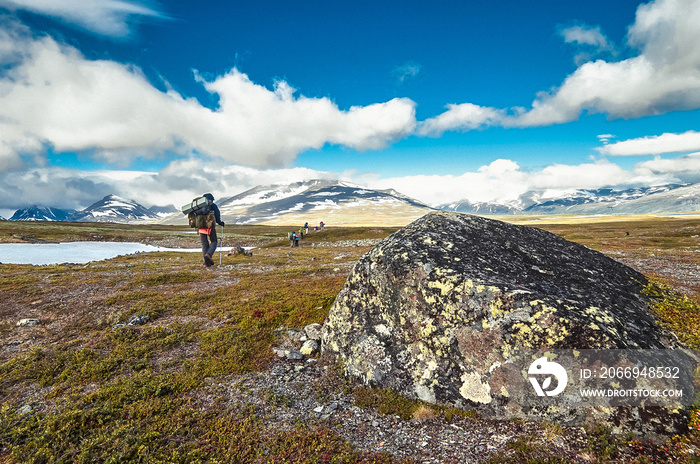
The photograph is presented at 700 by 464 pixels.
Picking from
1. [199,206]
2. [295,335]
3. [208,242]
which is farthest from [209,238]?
[295,335]

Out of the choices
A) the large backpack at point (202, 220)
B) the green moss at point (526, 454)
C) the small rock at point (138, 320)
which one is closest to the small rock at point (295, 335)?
the small rock at point (138, 320)

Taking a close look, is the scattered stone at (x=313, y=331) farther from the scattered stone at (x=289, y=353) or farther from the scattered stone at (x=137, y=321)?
the scattered stone at (x=137, y=321)

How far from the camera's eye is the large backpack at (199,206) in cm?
1927

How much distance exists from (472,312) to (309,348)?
223 inches

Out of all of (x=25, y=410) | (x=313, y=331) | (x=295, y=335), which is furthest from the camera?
(x=295, y=335)

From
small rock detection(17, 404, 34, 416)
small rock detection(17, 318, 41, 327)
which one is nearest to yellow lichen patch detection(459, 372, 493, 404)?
small rock detection(17, 404, 34, 416)

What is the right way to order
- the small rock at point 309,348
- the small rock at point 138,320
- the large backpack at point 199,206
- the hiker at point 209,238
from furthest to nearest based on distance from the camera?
the hiker at point 209,238 < the large backpack at point 199,206 < the small rock at point 138,320 < the small rock at point 309,348

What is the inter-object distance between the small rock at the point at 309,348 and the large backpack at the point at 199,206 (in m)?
13.1

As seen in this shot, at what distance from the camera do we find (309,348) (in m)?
10.3

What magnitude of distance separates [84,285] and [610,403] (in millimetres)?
26773

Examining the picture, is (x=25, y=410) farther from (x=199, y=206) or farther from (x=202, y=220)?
(x=202, y=220)

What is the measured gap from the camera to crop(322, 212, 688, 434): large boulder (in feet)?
21.8

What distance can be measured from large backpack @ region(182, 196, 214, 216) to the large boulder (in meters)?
13.5

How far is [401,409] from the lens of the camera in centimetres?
724
